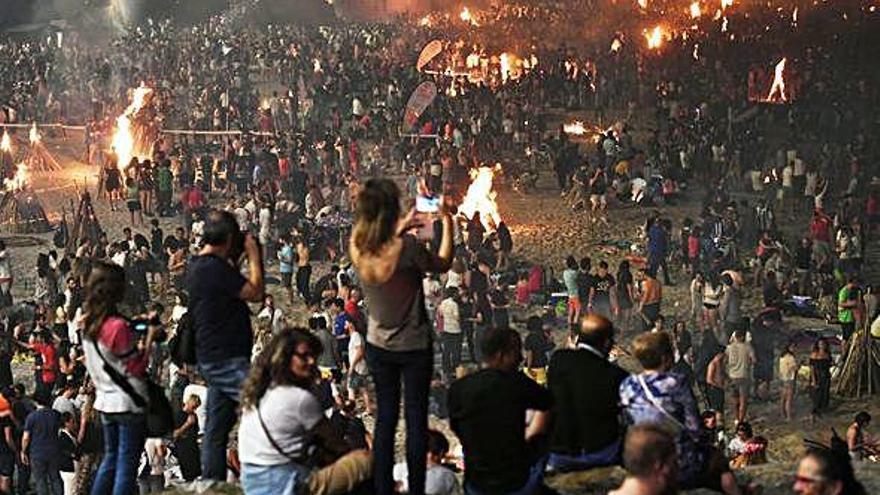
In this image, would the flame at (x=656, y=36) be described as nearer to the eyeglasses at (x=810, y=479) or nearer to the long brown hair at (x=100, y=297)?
the long brown hair at (x=100, y=297)

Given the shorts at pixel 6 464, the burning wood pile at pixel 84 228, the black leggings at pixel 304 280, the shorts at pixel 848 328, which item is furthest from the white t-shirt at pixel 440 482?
the burning wood pile at pixel 84 228

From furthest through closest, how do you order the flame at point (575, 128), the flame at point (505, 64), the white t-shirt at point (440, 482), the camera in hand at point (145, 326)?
the flame at point (505, 64) → the flame at point (575, 128) → the white t-shirt at point (440, 482) → the camera in hand at point (145, 326)

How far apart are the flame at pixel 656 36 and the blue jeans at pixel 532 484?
119 feet

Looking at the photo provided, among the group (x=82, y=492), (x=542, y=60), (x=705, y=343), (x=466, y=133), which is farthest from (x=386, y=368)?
(x=542, y=60)

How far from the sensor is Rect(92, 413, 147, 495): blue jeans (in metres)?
6.46

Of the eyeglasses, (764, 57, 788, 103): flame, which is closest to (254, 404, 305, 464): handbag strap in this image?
the eyeglasses

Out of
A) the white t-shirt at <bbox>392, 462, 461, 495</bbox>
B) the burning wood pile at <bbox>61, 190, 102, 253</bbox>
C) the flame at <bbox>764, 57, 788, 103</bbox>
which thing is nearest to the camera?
the white t-shirt at <bbox>392, 462, 461, 495</bbox>

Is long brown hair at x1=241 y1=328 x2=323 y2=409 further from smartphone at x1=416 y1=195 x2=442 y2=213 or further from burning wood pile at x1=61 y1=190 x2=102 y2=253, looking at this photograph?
burning wood pile at x1=61 y1=190 x2=102 y2=253

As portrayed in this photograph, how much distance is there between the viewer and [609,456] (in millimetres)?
6355

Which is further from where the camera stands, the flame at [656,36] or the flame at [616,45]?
the flame at [656,36]

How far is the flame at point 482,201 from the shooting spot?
2381 centimetres

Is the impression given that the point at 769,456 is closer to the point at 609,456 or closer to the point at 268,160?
the point at 609,456

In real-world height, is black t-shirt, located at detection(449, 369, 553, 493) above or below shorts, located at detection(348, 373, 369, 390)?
above

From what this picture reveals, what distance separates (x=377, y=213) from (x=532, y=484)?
5.14 feet
